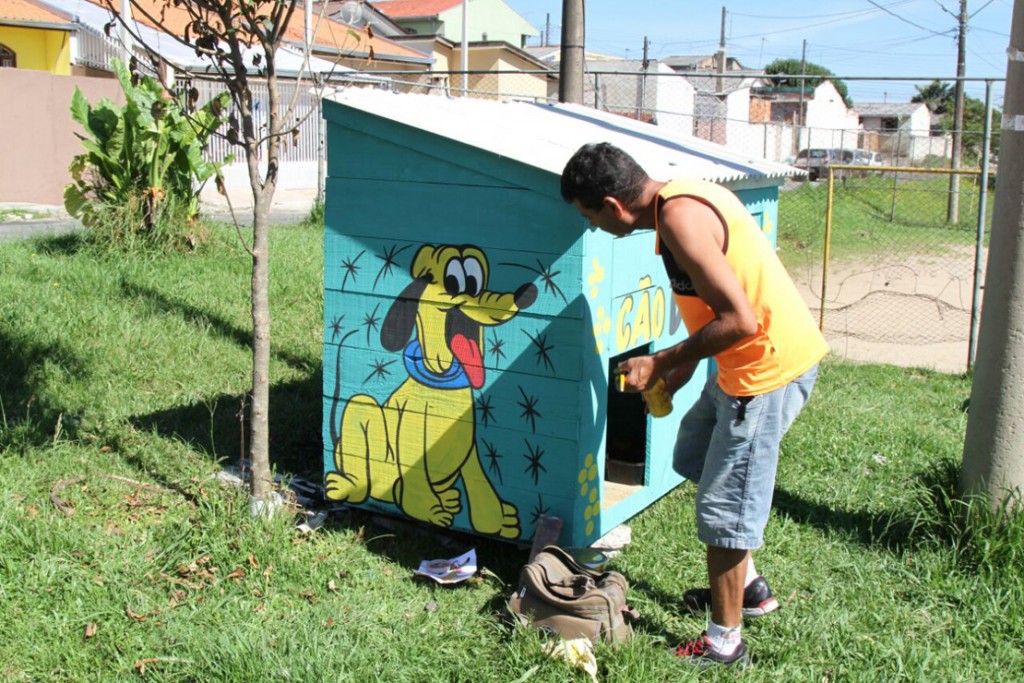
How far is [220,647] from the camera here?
3109mm

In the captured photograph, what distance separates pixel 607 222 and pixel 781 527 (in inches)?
75.0

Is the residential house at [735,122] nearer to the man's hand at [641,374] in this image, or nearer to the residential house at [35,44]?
the residential house at [35,44]

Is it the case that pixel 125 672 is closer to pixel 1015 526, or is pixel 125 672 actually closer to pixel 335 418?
pixel 335 418

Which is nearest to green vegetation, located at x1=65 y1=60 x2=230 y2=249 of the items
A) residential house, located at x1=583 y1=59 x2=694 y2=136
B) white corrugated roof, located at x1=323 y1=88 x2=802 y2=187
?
white corrugated roof, located at x1=323 y1=88 x2=802 y2=187

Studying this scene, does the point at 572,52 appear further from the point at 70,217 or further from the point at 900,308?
the point at 70,217

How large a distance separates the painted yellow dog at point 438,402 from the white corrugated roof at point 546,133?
18.5 inches

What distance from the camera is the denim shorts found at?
3121mm

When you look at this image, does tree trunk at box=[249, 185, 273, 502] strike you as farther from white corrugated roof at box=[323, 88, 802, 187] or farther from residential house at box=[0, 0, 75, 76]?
residential house at box=[0, 0, 75, 76]

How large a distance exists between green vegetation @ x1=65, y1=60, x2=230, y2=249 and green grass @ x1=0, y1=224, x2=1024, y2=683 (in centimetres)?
232

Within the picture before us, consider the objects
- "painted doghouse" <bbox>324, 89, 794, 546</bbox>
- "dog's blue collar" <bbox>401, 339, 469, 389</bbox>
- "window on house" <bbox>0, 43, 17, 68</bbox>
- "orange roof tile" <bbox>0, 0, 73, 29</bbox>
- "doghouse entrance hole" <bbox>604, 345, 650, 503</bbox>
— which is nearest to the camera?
"painted doghouse" <bbox>324, 89, 794, 546</bbox>

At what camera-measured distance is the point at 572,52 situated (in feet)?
22.1

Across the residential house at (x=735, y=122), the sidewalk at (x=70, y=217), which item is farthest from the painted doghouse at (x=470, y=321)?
the residential house at (x=735, y=122)

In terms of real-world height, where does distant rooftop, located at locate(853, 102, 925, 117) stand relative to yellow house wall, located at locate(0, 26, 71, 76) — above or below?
above

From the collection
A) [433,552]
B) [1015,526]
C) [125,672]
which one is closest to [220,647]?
[125,672]
